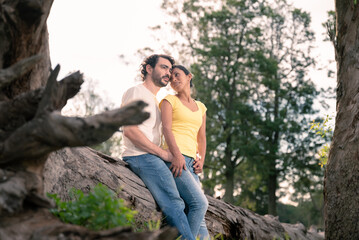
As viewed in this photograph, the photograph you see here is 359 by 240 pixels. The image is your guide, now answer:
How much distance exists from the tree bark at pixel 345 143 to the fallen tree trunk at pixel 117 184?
1.48 meters

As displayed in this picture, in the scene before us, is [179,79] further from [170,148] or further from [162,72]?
[170,148]

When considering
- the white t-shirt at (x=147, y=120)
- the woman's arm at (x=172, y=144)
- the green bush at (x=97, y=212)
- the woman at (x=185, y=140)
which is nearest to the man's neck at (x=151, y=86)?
the white t-shirt at (x=147, y=120)

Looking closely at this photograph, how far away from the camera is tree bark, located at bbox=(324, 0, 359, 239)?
18.5ft

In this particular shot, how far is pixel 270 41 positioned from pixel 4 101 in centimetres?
2567

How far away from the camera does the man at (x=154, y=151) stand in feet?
15.9

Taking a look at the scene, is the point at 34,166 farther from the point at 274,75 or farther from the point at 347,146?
the point at 274,75

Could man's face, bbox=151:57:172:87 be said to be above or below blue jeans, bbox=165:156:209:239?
above

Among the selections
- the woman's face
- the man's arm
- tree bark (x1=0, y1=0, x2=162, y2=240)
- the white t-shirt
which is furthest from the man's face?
tree bark (x1=0, y1=0, x2=162, y2=240)

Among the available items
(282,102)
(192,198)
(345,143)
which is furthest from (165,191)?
(282,102)

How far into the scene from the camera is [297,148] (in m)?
24.4

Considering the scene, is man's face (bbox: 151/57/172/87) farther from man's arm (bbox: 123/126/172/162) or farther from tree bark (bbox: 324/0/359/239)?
tree bark (bbox: 324/0/359/239)

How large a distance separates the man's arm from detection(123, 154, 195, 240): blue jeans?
0.07 metres

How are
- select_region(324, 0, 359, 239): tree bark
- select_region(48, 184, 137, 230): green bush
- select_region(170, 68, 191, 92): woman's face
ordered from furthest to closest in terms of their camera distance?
select_region(324, 0, 359, 239): tree bark, select_region(170, 68, 191, 92): woman's face, select_region(48, 184, 137, 230): green bush

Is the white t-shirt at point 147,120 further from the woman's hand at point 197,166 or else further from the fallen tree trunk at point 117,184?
the woman's hand at point 197,166
